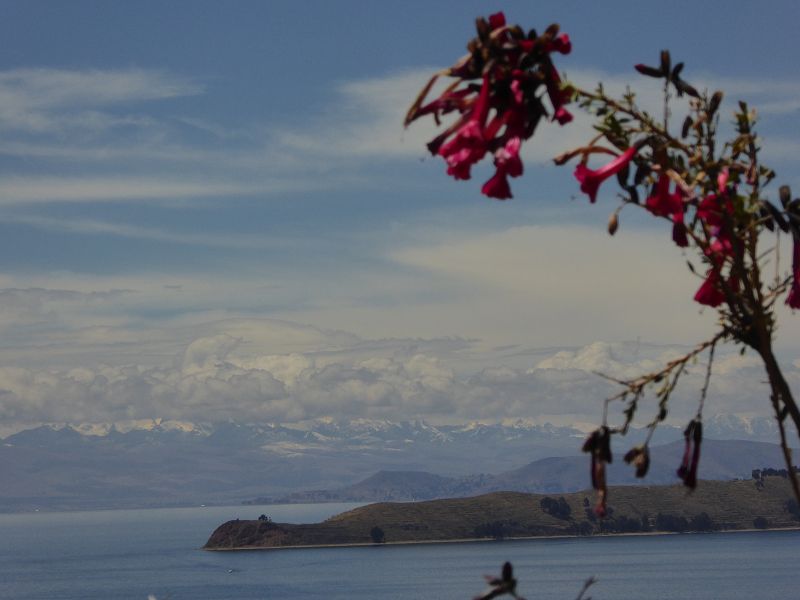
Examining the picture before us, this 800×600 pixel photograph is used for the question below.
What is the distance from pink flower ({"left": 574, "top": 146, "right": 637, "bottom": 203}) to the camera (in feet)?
16.2

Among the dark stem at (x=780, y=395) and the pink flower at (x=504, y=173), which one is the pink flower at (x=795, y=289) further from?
the pink flower at (x=504, y=173)

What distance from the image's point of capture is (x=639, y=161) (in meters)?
5.27

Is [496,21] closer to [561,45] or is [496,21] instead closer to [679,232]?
[561,45]

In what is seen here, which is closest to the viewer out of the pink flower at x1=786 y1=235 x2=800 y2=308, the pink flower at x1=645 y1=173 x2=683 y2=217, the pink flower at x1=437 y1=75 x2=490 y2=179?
the pink flower at x1=437 y1=75 x2=490 y2=179

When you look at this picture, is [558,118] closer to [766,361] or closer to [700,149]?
[700,149]

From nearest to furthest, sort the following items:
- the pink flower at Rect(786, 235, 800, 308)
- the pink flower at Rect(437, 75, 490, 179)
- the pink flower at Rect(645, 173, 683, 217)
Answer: the pink flower at Rect(437, 75, 490, 179)
the pink flower at Rect(645, 173, 683, 217)
the pink flower at Rect(786, 235, 800, 308)

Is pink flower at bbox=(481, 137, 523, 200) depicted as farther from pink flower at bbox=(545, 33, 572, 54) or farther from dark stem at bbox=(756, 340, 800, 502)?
dark stem at bbox=(756, 340, 800, 502)

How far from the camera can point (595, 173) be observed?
4.98 metres

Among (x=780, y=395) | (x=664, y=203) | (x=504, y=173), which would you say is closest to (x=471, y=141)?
(x=504, y=173)

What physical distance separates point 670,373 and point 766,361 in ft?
1.35

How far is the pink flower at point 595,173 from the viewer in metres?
4.93

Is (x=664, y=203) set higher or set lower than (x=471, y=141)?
lower

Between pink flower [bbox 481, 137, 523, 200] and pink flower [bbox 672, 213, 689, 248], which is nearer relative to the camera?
pink flower [bbox 481, 137, 523, 200]

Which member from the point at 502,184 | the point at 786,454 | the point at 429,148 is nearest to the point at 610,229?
the point at 502,184
